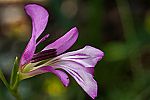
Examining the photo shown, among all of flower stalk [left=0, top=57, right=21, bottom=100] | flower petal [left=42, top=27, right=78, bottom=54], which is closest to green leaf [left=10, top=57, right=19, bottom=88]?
flower stalk [left=0, top=57, right=21, bottom=100]

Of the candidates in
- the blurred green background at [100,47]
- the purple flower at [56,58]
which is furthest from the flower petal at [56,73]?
the blurred green background at [100,47]

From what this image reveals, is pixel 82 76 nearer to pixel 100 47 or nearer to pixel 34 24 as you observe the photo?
pixel 34 24

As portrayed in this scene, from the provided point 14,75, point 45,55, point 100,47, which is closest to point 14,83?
point 14,75

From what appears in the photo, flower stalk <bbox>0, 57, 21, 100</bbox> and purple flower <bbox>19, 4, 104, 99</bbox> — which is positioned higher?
purple flower <bbox>19, 4, 104, 99</bbox>

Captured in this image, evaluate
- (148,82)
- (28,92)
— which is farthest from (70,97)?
(148,82)

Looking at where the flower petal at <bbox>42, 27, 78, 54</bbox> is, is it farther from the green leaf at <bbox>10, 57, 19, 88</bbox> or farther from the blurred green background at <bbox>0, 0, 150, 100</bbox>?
the blurred green background at <bbox>0, 0, 150, 100</bbox>

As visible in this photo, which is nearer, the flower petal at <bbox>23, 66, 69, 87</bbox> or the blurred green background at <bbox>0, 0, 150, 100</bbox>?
the flower petal at <bbox>23, 66, 69, 87</bbox>

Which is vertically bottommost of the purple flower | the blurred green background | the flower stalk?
the blurred green background

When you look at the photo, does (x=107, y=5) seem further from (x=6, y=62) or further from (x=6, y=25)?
(x=6, y=62)
